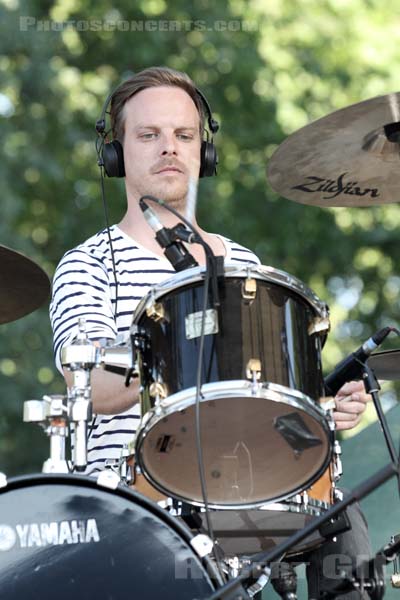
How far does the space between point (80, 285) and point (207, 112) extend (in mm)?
818

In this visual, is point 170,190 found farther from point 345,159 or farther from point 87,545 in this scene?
point 87,545

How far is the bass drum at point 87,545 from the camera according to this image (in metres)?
2.43

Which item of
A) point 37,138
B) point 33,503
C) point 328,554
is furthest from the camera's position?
point 37,138

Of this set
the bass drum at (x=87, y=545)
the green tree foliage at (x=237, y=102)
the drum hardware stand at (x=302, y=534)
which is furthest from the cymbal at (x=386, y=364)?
the green tree foliage at (x=237, y=102)

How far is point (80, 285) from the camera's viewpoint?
3.44 metres

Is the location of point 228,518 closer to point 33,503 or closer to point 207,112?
point 33,503

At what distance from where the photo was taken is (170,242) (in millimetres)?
2736

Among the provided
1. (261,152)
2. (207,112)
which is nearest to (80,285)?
(207,112)

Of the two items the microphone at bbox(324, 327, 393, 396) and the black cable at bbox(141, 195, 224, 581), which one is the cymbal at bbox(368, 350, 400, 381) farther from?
the black cable at bbox(141, 195, 224, 581)

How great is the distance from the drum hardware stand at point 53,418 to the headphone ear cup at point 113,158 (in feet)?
4.37

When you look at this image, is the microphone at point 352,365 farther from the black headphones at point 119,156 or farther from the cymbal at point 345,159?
the black headphones at point 119,156

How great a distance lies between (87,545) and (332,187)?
5.61ft

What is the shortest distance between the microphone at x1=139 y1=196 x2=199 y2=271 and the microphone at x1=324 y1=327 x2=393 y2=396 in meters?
0.45

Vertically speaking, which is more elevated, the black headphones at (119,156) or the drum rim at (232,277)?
the black headphones at (119,156)
